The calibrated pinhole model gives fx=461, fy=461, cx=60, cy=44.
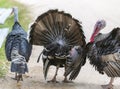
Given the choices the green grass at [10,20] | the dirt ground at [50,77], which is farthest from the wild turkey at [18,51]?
the green grass at [10,20]

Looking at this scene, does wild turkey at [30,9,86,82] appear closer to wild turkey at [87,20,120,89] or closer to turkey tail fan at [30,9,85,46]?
turkey tail fan at [30,9,85,46]

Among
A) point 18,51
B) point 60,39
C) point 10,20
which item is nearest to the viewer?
point 18,51

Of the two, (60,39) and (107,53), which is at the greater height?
(60,39)

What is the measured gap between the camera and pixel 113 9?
14.7 m

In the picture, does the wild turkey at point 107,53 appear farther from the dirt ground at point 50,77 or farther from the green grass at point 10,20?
the green grass at point 10,20

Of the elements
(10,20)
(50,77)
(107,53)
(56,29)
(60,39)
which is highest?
(10,20)

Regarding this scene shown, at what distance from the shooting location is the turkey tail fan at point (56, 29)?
838 centimetres

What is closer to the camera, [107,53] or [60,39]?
[107,53]

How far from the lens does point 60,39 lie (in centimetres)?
841

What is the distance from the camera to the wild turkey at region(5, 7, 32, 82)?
26.0 feet


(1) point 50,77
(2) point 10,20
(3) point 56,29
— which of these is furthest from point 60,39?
(2) point 10,20

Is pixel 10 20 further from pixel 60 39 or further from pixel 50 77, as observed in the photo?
pixel 60 39

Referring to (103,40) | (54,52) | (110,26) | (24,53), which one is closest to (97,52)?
(103,40)

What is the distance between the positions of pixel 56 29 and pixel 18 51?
0.84 m
